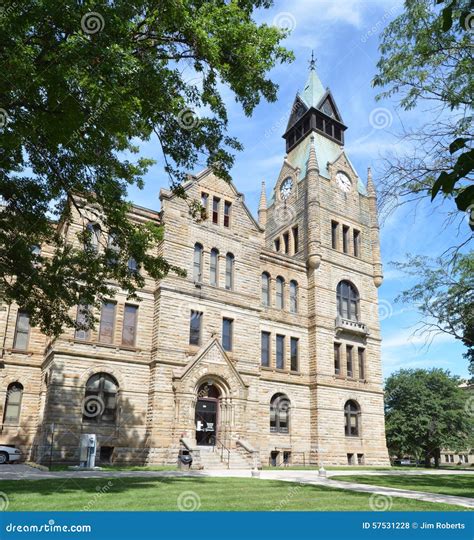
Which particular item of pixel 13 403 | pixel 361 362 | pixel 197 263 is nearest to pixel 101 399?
pixel 13 403

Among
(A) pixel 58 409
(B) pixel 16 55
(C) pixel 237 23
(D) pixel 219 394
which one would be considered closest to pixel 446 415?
(D) pixel 219 394

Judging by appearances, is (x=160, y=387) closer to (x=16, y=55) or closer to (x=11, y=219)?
(x=11, y=219)

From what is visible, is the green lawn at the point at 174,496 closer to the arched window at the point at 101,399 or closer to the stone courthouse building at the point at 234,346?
the stone courthouse building at the point at 234,346

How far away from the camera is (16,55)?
8.83m

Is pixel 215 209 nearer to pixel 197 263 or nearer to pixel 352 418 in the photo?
pixel 197 263

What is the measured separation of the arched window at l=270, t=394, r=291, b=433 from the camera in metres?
31.5

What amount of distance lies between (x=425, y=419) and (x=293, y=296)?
2528 centimetres

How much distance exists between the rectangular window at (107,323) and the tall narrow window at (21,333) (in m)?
3.96

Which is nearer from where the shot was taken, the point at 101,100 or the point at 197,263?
the point at 101,100

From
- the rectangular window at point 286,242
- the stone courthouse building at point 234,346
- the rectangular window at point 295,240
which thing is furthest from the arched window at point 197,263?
the rectangular window at point 286,242

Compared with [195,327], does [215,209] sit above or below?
above

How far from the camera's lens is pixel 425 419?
5031 centimetres

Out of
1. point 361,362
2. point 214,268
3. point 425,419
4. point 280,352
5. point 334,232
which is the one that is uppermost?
point 334,232

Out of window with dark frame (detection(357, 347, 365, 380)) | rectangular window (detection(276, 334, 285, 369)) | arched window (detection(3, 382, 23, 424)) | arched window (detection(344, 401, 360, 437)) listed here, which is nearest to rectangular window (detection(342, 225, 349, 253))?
window with dark frame (detection(357, 347, 365, 380))
